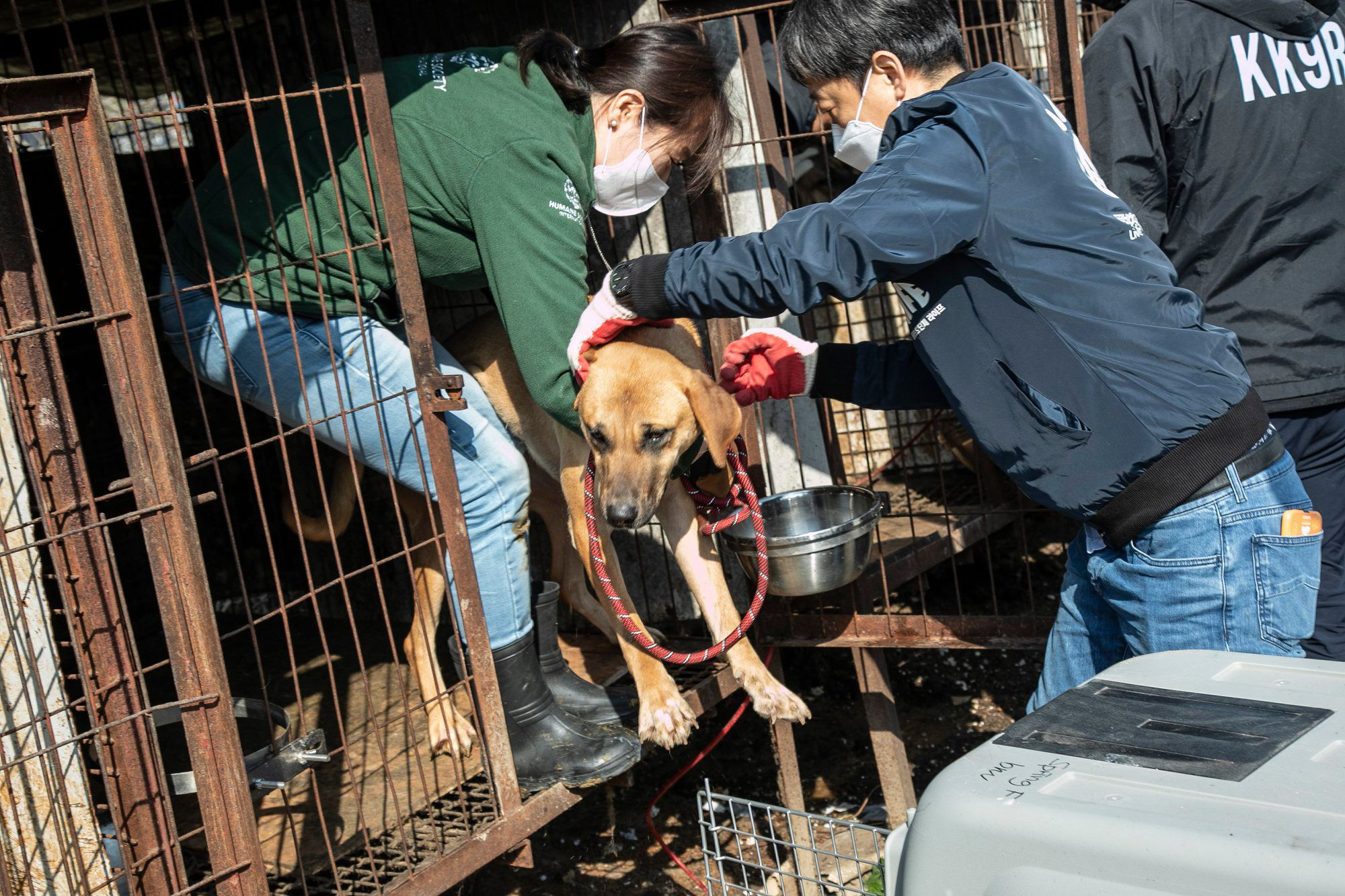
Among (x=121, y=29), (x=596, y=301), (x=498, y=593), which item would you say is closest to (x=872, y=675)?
(x=498, y=593)

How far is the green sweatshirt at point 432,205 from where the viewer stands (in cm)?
299

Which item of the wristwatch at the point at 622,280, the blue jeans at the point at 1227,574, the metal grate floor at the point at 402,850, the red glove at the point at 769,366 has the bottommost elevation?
the metal grate floor at the point at 402,850

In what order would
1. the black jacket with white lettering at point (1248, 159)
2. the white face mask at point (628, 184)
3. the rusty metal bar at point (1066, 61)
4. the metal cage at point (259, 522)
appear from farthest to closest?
the rusty metal bar at point (1066, 61) < the white face mask at point (628, 184) < the black jacket with white lettering at point (1248, 159) < the metal cage at point (259, 522)

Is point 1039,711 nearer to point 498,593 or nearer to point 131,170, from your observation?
point 498,593

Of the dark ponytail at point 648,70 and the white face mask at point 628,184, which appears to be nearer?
the dark ponytail at point 648,70

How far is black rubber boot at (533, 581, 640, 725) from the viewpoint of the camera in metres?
3.55

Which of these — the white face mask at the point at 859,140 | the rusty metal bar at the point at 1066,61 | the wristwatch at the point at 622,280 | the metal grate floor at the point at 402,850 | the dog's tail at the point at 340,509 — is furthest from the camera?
the dog's tail at the point at 340,509

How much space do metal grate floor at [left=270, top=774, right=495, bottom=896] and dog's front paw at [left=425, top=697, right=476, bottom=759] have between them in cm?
16

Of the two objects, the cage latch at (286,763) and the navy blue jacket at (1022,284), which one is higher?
the navy blue jacket at (1022,284)

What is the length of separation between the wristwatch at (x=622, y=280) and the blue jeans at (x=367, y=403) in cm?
61

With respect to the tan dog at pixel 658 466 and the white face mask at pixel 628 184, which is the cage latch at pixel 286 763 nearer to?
the tan dog at pixel 658 466

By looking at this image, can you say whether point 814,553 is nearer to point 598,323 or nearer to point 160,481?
point 598,323

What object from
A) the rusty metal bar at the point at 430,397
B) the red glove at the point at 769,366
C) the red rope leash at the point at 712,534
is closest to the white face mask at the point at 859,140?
the red glove at the point at 769,366

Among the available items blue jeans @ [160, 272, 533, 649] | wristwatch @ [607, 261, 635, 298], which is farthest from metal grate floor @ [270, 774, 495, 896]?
wristwatch @ [607, 261, 635, 298]
